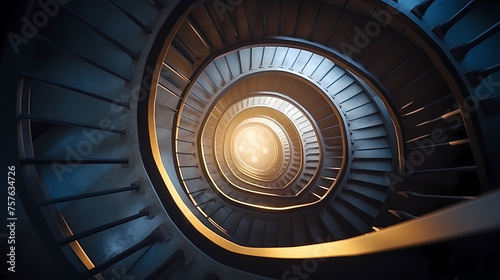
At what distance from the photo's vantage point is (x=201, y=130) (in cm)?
574

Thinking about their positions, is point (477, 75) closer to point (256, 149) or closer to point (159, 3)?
point (159, 3)

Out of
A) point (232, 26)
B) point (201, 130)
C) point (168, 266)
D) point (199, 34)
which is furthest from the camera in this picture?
point (201, 130)

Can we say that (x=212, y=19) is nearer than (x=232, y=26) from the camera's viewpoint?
Yes

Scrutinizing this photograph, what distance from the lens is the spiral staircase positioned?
143 cm

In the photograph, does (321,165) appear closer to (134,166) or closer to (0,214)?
(134,166)

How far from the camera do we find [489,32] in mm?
1972

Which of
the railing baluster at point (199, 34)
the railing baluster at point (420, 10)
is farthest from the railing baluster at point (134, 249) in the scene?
the railing baluster at point (420, 10)

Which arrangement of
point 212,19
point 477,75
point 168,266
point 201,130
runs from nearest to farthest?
point 168,266
point 477,75
point 212,19
point 201,130

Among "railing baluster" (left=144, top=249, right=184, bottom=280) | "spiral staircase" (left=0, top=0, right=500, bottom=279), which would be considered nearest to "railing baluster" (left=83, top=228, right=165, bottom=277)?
"spiral staircase" (left=0, top=0, right=500, bottom=279)

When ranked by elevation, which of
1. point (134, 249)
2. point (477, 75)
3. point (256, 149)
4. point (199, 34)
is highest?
point (199, 34)

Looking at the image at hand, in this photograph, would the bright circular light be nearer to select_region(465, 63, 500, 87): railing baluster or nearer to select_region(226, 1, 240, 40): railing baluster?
select_region(226, 1, 240, 40): railing baluster

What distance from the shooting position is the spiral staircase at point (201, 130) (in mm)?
1430

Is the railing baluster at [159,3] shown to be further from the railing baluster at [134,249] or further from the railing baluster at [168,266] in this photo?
the railing baluster at [168,266]

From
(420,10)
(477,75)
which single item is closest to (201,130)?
(420,10)
